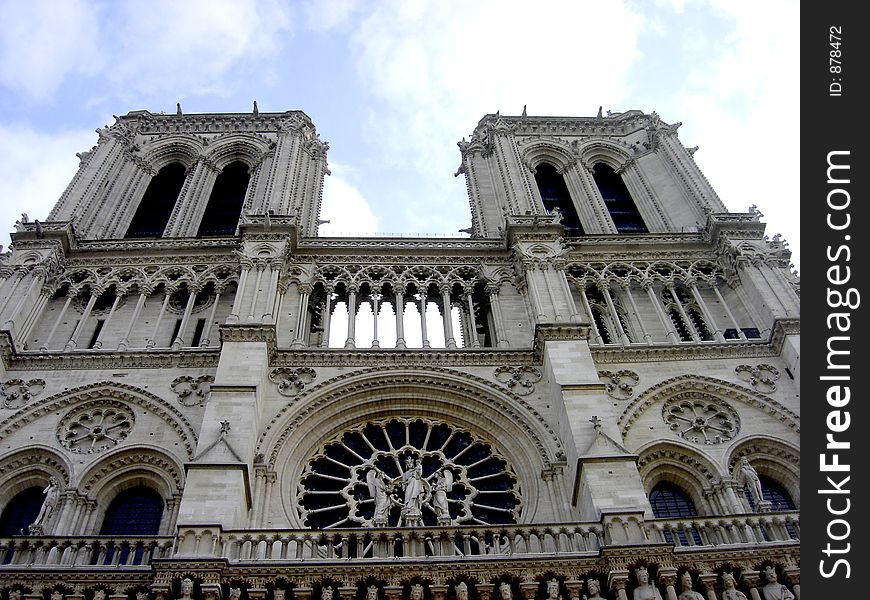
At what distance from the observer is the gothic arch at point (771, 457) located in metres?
18.1

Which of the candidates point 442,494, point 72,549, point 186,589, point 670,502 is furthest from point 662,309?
point 72,549

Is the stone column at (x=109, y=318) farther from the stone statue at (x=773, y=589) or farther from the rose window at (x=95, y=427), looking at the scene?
the stone statue at (x=773, y=589)

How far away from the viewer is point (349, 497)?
1755 cm

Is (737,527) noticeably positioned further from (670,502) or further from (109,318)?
(109,318)

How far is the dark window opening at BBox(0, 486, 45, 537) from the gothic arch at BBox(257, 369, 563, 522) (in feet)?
14.9

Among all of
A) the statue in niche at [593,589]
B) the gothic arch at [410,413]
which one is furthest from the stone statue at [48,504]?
the statue in niche at [593,589]

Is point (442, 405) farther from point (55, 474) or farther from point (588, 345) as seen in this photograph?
point (55, 474)

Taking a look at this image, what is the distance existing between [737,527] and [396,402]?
296 inches

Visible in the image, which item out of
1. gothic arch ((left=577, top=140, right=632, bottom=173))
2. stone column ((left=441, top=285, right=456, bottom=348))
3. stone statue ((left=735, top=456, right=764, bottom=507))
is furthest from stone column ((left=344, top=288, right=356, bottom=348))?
gothic arch ((left=577, top=140, right=632, bottom=173))

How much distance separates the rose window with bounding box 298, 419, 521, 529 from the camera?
55.3ft

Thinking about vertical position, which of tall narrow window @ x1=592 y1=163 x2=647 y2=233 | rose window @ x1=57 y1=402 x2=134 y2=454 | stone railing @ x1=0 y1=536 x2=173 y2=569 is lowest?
stone railing @ x1=0 y1=536 x2=173 y2=569

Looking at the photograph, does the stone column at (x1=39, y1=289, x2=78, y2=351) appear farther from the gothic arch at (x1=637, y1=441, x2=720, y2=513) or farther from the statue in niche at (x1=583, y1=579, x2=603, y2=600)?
the gothic arch at (x1=637, y1=441, x2=720, y2=513)
